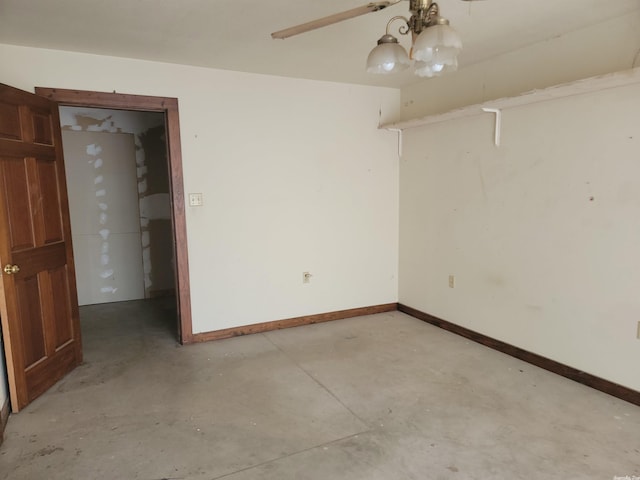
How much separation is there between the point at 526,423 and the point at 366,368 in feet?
3.70

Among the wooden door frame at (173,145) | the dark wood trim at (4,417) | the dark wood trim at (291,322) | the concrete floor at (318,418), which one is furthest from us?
the dark wood trim at (291,322)

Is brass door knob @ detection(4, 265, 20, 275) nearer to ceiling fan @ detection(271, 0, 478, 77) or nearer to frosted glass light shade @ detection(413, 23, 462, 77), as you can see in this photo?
ceiling fan @ detection(271, 0, 478, 77)

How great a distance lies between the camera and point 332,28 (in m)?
2.59

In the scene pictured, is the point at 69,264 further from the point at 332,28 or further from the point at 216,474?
the point at 332,28

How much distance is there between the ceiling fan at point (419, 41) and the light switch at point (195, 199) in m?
2.01

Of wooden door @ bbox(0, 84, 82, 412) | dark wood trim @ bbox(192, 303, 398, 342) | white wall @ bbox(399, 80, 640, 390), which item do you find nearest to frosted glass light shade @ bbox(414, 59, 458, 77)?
white wall @ bbox(399, 80, 640, 390)

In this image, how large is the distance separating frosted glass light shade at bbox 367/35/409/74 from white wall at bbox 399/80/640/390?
160 centimetres

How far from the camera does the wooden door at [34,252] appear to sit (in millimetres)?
2479

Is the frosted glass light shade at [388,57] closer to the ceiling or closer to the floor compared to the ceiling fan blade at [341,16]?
closer to the floor

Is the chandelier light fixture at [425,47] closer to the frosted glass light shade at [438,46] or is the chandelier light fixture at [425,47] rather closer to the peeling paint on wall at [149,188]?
the frosted glass light shade at [438,46]

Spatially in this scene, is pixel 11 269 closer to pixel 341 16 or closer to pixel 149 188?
pixel 341 16

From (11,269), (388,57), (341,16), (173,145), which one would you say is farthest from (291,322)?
(341,16)

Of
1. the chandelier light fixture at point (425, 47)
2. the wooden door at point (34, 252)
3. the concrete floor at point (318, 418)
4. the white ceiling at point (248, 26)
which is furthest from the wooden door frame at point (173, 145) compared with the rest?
the chandelier light fixture at point (425, 47)

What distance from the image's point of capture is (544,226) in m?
3.02
